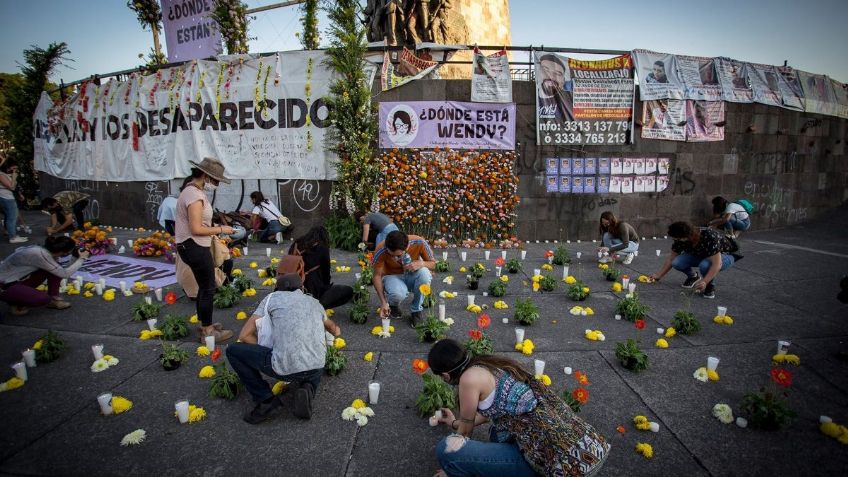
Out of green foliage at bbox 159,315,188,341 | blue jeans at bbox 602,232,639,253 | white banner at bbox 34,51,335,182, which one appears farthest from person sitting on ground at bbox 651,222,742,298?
white banner at bbox 34,51,335,182

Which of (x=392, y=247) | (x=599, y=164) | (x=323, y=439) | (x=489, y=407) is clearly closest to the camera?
(x=489, y=407)

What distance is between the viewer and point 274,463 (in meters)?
2.70

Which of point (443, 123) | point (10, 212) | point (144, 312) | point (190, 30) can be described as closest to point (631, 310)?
point (443, 123)

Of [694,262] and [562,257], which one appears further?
[562,257]

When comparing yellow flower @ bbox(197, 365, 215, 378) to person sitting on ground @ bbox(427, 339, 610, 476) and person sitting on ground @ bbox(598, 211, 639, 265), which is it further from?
person sitting on ground @ bbox(598, 211, 639, 265)

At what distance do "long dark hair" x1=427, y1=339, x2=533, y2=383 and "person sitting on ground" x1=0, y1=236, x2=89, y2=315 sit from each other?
5435 millimetres

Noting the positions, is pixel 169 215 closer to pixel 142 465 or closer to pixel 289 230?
pixel 289 230

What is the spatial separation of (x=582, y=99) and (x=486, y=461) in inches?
361

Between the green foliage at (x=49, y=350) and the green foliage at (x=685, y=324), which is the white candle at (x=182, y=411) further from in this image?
the green foliage at (x=685, y=324)

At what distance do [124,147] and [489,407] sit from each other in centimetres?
1324

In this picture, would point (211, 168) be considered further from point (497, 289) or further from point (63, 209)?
point (63, 209)

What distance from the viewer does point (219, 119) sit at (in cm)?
1012

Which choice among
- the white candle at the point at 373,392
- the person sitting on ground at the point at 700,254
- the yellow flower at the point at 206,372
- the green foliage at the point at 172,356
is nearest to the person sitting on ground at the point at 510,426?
the white candle at the point at 373,392

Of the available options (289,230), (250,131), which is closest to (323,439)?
(289,230)
